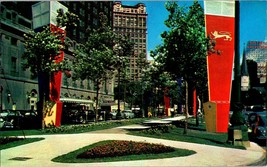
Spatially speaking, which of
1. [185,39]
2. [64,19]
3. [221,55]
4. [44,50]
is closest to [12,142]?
[44,50]

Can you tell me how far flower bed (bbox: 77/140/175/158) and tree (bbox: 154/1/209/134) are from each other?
9.07 meters

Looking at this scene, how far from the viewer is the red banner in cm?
2114

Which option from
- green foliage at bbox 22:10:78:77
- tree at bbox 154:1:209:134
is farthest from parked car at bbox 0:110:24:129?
tree at bbox 154:1:209:134

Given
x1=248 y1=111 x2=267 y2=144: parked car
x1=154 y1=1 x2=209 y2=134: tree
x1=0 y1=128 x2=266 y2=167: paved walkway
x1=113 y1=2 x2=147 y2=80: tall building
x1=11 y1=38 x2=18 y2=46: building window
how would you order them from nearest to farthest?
x1=0 y1=128 x2=266 y2=167: paved walkway → x1=248 y1=111 x2=267 y2=144: parked car → x1=154 y1=1 x2=209 y2=134: tree → x1=113 y1=2 x2=147 y2=80: tall building → x1=11 y1=38 x2=18 y2=46: building window

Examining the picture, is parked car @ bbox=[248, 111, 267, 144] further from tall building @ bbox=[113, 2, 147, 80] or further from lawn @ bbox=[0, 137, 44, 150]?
lawn @ bbox=[0, 137, 44, 150]

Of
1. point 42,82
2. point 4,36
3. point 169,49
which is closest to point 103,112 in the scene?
point 4,36

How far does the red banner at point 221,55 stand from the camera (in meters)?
21.1

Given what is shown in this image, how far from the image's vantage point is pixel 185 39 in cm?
2283

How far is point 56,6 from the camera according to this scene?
24656mm

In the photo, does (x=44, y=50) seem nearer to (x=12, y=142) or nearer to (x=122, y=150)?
(x=12, y=142)

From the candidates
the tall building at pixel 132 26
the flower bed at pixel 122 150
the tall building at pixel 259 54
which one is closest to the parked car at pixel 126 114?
the tall building at pixel 132 26

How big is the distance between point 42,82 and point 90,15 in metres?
39.3

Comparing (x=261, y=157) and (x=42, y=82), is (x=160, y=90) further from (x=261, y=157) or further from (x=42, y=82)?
(x=261, y=157)

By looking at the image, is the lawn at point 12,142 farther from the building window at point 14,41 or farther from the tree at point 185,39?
the building window at point 14,41
